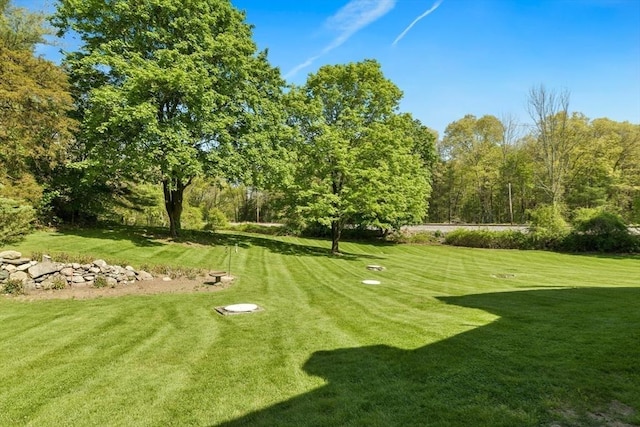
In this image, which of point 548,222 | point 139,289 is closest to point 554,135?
point 548,222

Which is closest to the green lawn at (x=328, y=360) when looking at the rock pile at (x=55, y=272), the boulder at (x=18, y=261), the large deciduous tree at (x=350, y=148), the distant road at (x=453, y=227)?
the rock pile at (x=55, y=272)

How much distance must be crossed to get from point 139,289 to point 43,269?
2807 mm

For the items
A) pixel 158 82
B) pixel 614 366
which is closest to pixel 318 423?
pixel 614 366

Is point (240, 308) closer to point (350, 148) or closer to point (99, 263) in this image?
point (99, 263)

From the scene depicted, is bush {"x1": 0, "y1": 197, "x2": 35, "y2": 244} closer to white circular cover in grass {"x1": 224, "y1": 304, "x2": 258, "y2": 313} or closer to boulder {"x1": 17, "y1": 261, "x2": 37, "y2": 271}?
boulder {"x1": 17, "y1": 261, "x2": 37, "y2": 271}

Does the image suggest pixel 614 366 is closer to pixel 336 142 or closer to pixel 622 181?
pixel 336 142

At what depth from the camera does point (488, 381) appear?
4.28 meters

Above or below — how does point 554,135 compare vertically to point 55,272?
above

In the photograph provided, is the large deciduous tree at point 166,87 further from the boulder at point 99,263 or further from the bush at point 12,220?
the boulder at point 99,263

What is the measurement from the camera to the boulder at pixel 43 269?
1038 centimetres

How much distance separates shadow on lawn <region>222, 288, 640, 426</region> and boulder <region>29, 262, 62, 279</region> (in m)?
9.55

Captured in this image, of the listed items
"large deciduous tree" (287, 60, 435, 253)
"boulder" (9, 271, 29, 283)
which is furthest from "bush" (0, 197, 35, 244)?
"large deciduous tree" (287, 60, 435, 253)

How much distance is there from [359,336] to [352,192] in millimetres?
13838

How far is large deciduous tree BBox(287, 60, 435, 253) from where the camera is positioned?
19547 mm
